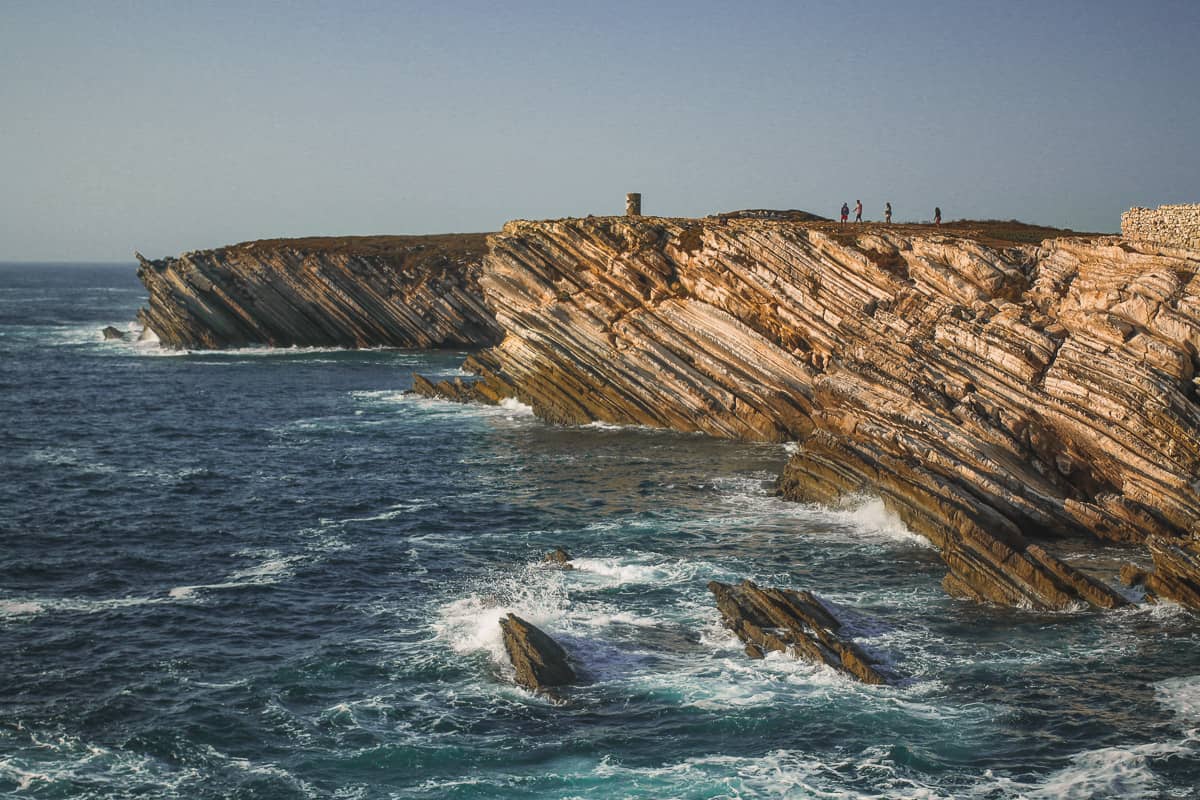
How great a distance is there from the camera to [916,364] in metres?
46.4

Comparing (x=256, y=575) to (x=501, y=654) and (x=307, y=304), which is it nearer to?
(x=501, y=654)

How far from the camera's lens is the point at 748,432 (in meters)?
59.2

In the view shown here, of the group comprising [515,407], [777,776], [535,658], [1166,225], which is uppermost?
[1166,225]

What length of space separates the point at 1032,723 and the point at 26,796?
22119 mm

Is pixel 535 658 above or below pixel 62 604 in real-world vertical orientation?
above

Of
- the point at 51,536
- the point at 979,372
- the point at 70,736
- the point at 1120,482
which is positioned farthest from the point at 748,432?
the point at 70,736

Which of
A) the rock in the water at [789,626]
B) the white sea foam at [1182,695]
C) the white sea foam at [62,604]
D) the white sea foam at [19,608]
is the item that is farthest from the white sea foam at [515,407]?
the white sea foam at [1182,695]

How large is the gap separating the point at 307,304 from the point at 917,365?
80.6 meters

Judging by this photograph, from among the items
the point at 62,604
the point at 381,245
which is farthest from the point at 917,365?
the point at 381,245

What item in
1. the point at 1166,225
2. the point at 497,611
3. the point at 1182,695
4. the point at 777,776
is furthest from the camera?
the point at 1166,225

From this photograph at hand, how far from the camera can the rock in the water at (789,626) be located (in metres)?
28.7

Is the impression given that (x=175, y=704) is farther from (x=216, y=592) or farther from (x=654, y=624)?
(x=654, y=624)

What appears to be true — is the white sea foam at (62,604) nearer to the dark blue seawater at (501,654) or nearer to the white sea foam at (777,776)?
the dark blue seawater at (501,654)

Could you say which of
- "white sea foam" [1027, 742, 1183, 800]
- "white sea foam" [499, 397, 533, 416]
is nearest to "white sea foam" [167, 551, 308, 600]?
"white sea foam" [1027, 742, 1183, 800]
